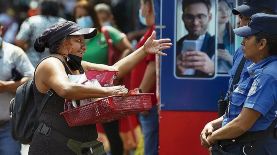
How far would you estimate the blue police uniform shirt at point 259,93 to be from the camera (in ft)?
18.0

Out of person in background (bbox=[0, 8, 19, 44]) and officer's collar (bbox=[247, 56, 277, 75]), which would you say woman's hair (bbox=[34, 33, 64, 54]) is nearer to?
officer's collar (bbox=[247, 56, 277, 75])

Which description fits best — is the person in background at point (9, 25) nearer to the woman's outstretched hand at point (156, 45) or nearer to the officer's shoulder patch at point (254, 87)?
the woman's outstretched hand at point (156, 45)

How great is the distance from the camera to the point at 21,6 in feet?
67.5

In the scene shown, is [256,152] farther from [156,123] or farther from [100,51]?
[100,51]

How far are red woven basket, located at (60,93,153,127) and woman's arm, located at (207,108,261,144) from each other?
58 cm

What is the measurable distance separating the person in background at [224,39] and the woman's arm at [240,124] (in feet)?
5.11

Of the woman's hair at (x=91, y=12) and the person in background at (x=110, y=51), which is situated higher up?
the woman's hair at (x=91, y=12)

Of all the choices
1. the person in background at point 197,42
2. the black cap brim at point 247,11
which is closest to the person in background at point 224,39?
the person in background at point 197,42

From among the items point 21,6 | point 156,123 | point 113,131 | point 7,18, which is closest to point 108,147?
point 113,131

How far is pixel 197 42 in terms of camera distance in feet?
23.7

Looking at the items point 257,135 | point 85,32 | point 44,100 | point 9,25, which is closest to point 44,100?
point 44,100

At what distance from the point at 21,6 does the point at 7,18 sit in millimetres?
1737

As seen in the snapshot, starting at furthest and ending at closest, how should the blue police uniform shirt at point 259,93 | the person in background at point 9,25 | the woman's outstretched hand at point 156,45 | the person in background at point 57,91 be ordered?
the person in background at point 9,25 < the woman's outstretched hand at point 156,45 < the person in background at point 57,91 < the blue police uniform shirt at point 259,93

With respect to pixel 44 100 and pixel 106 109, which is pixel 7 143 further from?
pixel 106 109
